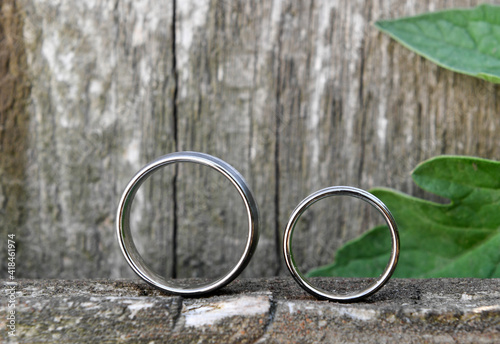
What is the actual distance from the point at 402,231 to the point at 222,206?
45cm

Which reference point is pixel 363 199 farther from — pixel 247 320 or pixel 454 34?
pixel 454 34

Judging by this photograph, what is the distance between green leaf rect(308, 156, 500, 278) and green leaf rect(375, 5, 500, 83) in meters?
0.26

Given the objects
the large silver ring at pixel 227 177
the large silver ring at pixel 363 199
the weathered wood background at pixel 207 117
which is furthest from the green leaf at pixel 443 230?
the large silver ring at pixel 227 177

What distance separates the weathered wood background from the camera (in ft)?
3.67

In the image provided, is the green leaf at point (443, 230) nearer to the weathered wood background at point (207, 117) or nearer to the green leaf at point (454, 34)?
the weathered wood background at point (207, 117)

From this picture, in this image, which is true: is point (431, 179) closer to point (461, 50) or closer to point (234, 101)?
point (461, 50)

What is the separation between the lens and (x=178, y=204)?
1175 millimetres

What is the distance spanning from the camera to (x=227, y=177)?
0.83 m

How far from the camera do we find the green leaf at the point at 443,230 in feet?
3.22

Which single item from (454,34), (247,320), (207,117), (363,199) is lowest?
(247,320)

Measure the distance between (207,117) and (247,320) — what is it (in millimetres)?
567

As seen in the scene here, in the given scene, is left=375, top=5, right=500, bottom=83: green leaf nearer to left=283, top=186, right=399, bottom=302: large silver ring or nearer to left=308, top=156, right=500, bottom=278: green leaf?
left=308, top=156, right=500, bottom=278: green leaf

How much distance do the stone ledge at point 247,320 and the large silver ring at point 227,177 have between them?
0.05m

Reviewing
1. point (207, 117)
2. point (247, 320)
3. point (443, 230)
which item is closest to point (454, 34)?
point (443, 230)
